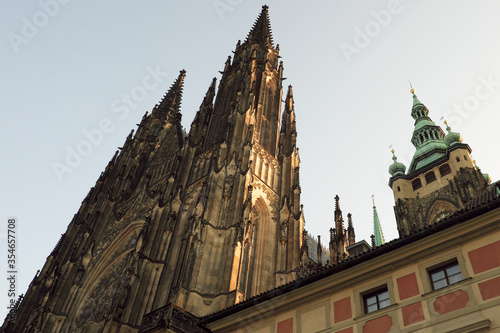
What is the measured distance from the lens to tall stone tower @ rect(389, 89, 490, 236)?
1697 inches

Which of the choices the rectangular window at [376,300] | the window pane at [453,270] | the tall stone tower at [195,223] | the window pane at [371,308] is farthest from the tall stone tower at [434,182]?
the window pane at [453,270]

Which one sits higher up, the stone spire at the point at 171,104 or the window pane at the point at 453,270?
the stone spire at the point at 171,104

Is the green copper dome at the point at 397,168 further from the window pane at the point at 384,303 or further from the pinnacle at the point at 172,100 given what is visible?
the window pane at the point at 384,303

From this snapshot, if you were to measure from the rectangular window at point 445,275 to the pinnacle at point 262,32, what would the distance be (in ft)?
106

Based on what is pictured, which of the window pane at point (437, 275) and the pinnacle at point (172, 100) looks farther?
the pinnacle at point (172, 100)

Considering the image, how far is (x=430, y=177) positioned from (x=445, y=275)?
39.2m

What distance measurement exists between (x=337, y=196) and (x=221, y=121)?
929 cm

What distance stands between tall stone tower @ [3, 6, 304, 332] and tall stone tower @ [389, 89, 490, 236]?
56.0 ft

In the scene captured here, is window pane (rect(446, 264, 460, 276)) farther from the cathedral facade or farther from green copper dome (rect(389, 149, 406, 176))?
green copper dome (rect(389, 149, 406, 176))

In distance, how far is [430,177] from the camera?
1912 inches

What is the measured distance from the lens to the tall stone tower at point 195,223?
74.9ft

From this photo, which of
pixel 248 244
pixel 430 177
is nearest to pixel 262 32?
pixel 430 177

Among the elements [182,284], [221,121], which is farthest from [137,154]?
[182,284]

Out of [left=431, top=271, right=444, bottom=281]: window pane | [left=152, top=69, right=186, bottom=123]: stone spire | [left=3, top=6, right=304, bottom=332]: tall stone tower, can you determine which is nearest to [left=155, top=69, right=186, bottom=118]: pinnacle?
[left=152, top=69, right=186, bottom=123]: stone spire
